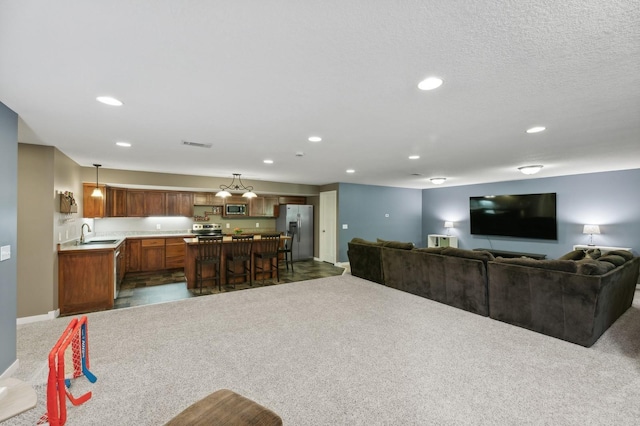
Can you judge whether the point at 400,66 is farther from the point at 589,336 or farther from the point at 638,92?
the point at 589,336

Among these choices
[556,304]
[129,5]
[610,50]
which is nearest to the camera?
[129,5]

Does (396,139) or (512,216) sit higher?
(396,139)

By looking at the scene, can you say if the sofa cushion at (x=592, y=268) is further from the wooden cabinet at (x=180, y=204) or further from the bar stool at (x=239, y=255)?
the wooden cabinet at (x=180, y=204)

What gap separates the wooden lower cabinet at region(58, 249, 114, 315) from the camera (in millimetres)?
3969

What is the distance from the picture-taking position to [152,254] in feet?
22.3

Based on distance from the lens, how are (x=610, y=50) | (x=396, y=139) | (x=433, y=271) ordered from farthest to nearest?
(x=433, y=271) < (x=396, y=139) < (x=610, y=50)

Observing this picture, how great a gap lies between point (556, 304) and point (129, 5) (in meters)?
4.47

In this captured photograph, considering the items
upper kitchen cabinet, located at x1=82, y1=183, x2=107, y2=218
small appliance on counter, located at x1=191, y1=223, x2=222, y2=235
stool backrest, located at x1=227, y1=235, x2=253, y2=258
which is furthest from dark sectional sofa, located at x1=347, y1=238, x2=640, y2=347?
upper kitchen cabinet, located at x1=82, y1=183, x2=107, y2=218

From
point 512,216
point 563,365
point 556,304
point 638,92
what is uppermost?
point 638,92

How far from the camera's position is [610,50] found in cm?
160

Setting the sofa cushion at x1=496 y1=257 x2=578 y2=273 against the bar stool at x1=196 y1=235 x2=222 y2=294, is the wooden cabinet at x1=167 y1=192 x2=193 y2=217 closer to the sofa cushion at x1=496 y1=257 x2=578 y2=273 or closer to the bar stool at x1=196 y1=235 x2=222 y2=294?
the bar stool at x1=196 y1=235 x2=222 y2=294

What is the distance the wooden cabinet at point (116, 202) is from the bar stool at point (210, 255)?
2.73m

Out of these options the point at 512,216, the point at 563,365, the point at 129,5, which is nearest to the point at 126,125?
the point at 129,5

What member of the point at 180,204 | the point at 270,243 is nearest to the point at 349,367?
the point at 270,243
